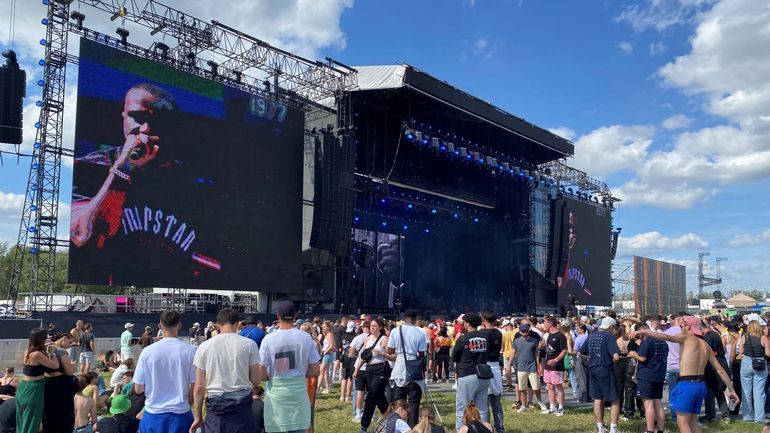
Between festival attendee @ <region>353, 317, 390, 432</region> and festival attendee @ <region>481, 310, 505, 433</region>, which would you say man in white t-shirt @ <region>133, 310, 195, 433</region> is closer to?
festival attendee @ <region>353, 317, 390, 432</region>

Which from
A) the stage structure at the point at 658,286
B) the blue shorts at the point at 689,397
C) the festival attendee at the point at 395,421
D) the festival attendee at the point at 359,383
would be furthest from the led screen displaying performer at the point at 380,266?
the stage structure at the point at 658,286

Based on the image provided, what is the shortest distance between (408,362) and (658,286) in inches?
2044

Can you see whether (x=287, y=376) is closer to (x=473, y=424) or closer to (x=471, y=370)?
(x=473, y=424)

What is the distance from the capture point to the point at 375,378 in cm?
788

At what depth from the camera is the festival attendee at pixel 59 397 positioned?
5906mm

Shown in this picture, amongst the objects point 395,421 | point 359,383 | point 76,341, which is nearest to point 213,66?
point 76,341

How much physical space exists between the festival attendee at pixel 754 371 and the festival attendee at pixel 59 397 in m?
8.85

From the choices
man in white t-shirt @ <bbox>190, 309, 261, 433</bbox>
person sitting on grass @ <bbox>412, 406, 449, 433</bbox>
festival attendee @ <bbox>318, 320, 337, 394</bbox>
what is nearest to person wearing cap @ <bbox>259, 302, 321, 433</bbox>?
man in white t-shirt @ <bbox>190, 309, 261, 433</bbox>

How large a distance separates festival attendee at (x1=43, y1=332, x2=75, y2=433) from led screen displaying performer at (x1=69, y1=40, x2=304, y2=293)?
13.2 meters

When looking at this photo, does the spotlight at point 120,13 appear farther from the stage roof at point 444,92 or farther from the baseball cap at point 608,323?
the baseball cap at point 608,323

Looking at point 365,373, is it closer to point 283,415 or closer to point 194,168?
point 283,415

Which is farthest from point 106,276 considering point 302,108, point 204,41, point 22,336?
point 302,108

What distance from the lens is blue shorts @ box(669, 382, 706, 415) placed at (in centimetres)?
650

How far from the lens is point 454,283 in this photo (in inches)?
1453
